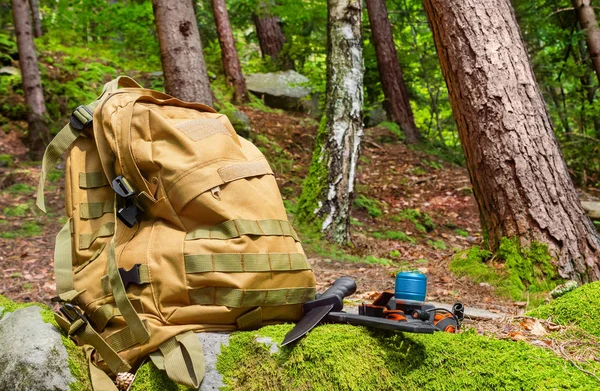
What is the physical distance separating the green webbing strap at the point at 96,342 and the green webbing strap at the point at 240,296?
451 millimetres

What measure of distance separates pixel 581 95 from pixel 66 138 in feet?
34.2

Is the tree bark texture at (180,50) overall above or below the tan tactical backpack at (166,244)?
above

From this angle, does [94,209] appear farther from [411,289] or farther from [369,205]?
[369,205]

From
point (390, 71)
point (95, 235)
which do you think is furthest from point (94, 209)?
point (390, 71)

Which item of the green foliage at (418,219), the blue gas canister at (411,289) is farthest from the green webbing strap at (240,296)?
the green foliage at (418,219)

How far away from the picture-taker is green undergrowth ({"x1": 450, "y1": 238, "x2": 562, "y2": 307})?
13.7 feet

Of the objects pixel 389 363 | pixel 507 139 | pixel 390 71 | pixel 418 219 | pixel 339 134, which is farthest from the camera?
pixel 390 71

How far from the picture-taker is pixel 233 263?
247cm

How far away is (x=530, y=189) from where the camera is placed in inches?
165

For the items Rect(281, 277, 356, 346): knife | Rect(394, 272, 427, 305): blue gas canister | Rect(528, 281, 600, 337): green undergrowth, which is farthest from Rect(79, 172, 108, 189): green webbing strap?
Rect(528, 281, 600, 337): green undergrowth

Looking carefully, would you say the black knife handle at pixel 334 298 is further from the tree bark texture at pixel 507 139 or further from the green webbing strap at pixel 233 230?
the tree bark texture at pixel 507 139

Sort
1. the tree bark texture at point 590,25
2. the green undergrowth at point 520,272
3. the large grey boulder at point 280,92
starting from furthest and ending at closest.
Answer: the large grey boulder at point 280,92 < the tree bark texture at point 590,25 < the green undergrowth at point 520,272

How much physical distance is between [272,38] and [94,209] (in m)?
13.4

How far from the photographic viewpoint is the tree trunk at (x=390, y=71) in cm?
1248
